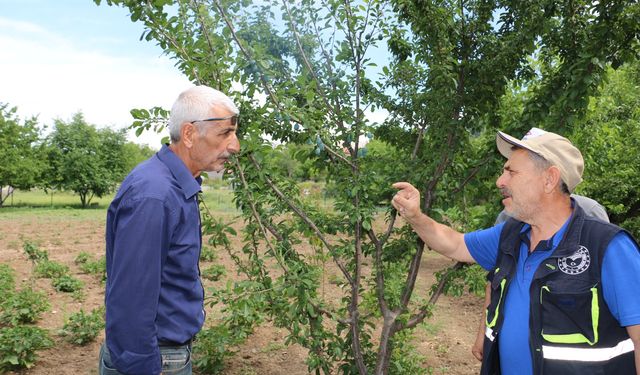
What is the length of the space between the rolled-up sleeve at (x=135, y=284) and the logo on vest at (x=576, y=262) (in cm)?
153

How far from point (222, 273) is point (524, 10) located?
637cm

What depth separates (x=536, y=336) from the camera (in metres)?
1.89

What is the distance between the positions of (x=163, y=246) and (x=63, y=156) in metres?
35.1

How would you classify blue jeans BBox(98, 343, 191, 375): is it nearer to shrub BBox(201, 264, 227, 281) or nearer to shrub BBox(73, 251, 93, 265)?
shrub BBox(201, 264, 227, 281)

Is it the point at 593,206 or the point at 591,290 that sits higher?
the point at 593,206

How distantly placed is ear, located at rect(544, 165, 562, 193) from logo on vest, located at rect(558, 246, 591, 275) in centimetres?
31

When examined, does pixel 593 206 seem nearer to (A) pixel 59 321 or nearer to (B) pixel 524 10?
(B) pixel 524 10

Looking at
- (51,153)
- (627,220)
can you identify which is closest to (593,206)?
(627,220)

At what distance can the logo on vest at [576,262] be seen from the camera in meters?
1.83

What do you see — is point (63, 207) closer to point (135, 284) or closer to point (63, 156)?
point (63, 156)

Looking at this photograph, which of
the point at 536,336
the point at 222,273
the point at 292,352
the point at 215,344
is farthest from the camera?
the point at 222,273

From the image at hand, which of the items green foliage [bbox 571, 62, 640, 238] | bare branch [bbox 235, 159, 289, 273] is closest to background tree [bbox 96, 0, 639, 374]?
bare branch [bbox 235, 159, 289, 273]

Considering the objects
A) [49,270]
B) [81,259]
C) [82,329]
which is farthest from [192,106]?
[81,259]

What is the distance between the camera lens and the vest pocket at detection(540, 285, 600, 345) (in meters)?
1.80
